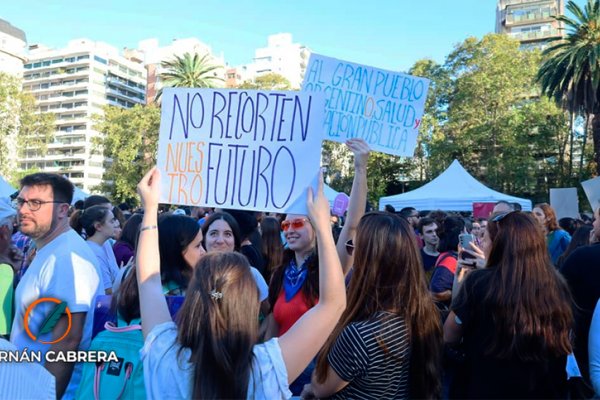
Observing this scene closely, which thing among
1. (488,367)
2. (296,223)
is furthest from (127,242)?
(488,367)

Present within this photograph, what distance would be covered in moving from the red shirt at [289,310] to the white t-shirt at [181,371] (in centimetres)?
122

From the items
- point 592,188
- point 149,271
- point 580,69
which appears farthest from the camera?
point 580,69

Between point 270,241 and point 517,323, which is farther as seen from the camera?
point 270,241

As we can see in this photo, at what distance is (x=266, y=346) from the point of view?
5.22ft

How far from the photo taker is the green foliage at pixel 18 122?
33.4 meters

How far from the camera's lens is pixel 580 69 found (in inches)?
1038

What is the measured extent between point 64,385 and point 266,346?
4.42ft

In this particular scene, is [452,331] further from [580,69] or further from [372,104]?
[580,69]

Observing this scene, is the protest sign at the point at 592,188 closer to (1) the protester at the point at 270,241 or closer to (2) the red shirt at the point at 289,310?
(1) the protester at the point at 270,241

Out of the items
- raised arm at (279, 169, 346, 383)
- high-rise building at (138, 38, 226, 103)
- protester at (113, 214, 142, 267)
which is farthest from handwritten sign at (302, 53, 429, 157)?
high-rise building at (138, 38, 226, 103)

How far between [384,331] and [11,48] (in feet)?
250

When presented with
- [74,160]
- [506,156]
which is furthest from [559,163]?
[74,160]

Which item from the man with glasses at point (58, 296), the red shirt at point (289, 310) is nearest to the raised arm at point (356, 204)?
the red shirt at point (289, 310)

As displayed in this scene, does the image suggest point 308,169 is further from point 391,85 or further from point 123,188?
point 123,188
